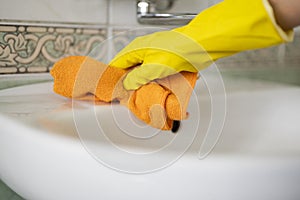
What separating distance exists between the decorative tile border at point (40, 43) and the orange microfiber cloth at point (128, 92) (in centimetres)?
17

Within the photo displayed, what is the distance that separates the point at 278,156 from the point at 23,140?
0.26 meters

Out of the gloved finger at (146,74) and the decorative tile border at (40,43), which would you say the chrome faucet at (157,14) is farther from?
the gloved finger at (146,74)

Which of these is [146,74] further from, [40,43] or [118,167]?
[40,43]

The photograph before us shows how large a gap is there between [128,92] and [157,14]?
1.05 ft

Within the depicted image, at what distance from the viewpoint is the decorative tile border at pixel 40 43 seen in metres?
0.73

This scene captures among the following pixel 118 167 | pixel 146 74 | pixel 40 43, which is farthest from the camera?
pixel 40 43

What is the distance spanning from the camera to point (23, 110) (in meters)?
0.53

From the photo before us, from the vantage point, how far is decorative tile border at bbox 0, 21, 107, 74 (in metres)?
0.73

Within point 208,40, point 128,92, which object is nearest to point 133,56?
point 128,92

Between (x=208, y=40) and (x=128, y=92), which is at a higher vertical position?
(x=208, y=40)

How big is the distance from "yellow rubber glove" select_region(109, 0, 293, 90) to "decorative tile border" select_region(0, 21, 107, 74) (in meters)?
0.28

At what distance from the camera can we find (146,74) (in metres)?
0.50

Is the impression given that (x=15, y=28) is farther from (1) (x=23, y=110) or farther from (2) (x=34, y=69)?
(1) (x=23, y=110)

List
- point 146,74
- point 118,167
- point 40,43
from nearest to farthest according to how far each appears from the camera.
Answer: point 118,167 → point 146,74 → point 40,43
